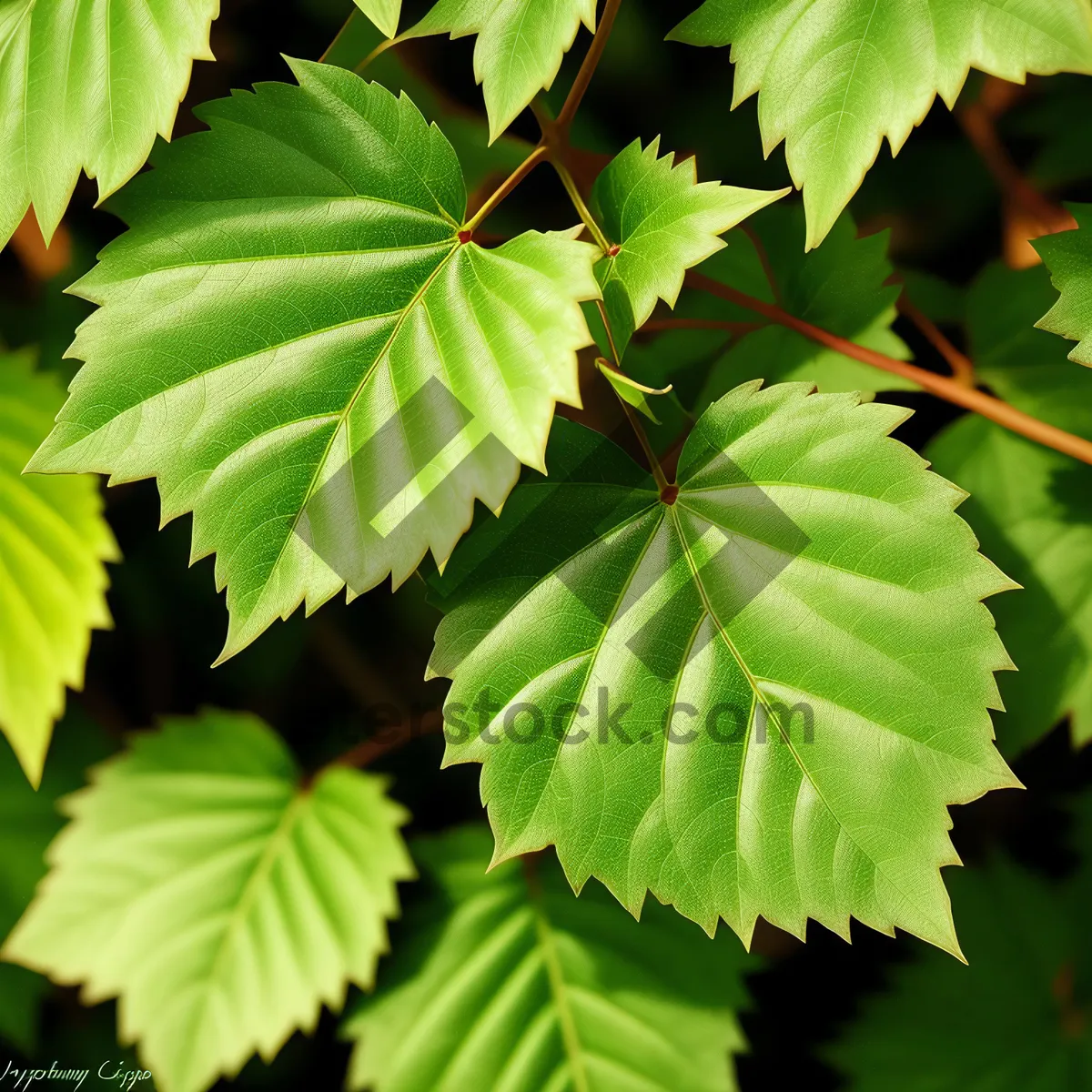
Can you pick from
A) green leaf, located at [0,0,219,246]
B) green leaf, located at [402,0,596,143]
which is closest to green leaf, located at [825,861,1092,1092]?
green leaf, located at [402,0,596,143]

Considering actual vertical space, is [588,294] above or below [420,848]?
above

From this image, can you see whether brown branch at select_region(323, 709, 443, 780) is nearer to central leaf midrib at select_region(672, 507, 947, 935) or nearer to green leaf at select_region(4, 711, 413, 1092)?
green leaf at select_region(4, 711, 413, 1092)

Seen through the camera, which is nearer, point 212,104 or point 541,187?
point 212,104

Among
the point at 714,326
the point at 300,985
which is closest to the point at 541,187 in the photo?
the point at 714,326

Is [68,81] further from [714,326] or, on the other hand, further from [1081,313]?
[1081,313]

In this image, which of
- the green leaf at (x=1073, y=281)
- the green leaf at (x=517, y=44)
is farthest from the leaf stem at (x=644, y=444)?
the green leaf at (x=1073, y=281)

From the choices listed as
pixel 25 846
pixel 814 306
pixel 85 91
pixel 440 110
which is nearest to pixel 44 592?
pixel 25 846

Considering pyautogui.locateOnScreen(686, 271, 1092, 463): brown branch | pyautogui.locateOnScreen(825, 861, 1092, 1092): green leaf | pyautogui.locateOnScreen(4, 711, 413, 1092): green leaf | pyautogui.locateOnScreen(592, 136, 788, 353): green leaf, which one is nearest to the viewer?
pyautogui.locateOnScreen(592, 136, 788, 353): green leaf
